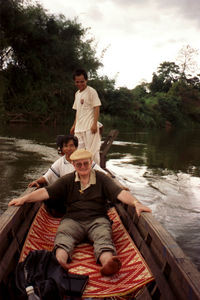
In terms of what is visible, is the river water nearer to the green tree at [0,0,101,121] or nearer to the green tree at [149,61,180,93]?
the green tree at [0,0,101,121]

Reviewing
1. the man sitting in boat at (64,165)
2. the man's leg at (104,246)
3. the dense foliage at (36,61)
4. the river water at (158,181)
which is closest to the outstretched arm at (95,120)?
the man sitting in boat at (64,165)

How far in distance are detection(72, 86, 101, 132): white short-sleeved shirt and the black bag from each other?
323 centimetres

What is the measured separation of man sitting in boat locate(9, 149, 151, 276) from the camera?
99.1 inches

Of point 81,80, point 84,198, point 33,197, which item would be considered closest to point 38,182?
point 33,197

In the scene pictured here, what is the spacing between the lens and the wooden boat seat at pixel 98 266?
6.27 ft

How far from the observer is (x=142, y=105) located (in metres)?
38.8

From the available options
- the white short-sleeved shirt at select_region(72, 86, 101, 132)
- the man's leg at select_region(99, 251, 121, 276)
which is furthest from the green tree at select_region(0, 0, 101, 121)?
the man's leg at select_region(99, 251, 121, 276)

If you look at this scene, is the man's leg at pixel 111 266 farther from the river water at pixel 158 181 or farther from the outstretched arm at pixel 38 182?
the river water at pixel 158 181

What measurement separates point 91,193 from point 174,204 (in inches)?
145

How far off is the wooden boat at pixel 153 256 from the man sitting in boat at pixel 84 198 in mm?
249

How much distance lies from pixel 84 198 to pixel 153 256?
Answer: 2.77 feet

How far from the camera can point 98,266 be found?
2240 millimetres

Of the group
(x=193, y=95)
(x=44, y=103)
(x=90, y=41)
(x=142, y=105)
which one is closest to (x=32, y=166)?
(x=44, y=103)

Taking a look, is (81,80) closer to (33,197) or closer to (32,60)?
(33,197)
